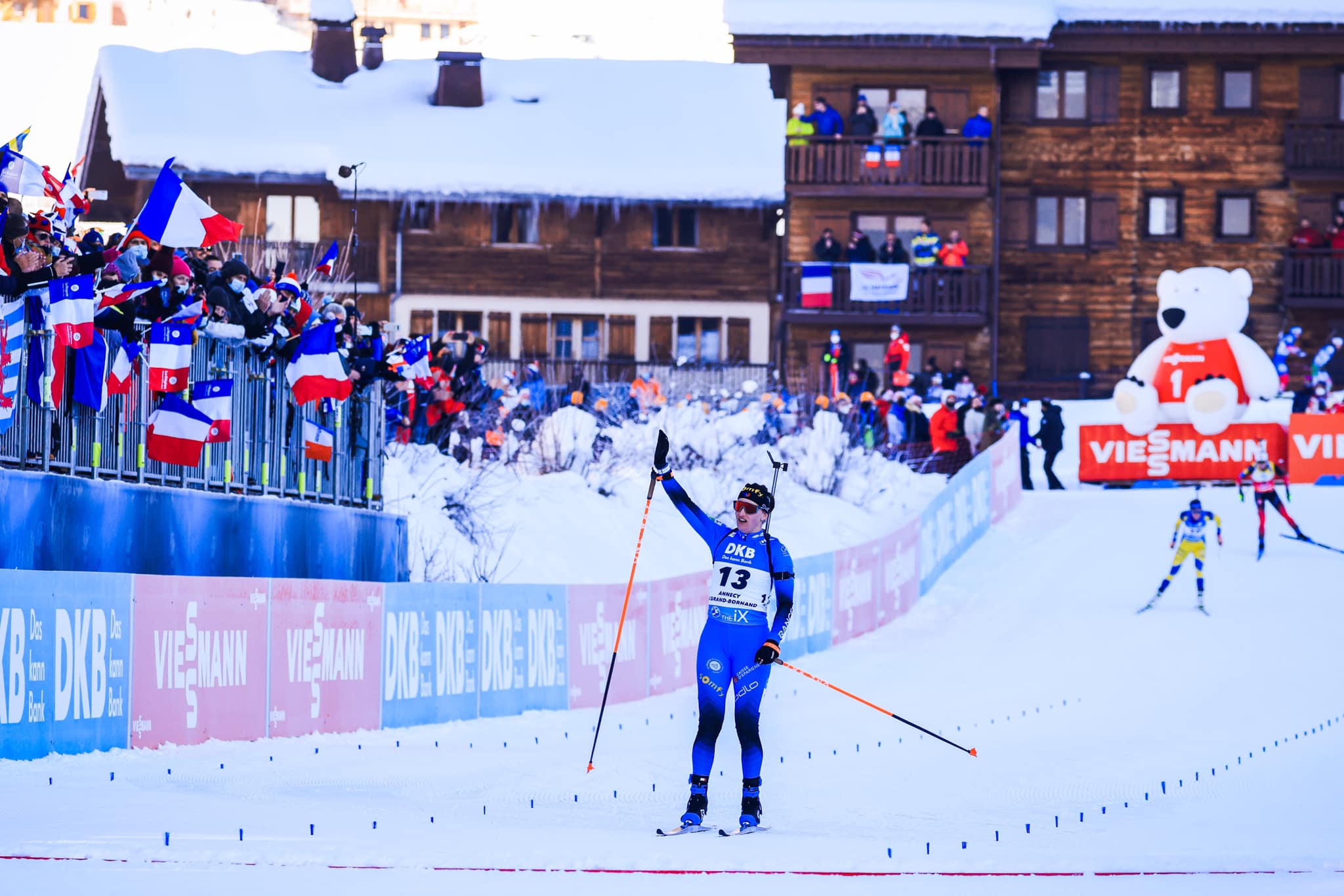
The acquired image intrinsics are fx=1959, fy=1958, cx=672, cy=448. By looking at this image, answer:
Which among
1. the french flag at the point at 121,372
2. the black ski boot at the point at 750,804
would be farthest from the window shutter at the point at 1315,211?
the black ski boot at the point at 750,804

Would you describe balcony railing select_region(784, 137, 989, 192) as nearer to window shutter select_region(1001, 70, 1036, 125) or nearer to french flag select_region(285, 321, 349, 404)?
window shutter select_region(1001, 70, 1036, 125)

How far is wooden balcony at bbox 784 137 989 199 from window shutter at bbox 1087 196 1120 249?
3075 millimetres

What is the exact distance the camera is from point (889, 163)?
135ft

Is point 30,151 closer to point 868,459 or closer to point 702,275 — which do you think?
point 702,275

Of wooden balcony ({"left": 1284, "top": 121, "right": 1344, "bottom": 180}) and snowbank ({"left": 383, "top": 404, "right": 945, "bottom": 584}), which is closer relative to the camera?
snowbank ({"left": 383, "top": 404, "right": 945, "bottom": 584})

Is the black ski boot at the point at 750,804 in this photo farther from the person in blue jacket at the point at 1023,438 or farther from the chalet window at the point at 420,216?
the chalet window at the point at 420,216

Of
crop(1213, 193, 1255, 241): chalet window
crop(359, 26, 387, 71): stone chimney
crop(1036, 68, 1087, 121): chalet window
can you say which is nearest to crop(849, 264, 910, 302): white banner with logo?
crop(1036, 68, 1087, 121): chalet window

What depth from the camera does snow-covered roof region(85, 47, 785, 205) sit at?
42.2 metres

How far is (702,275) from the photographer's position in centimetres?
4431

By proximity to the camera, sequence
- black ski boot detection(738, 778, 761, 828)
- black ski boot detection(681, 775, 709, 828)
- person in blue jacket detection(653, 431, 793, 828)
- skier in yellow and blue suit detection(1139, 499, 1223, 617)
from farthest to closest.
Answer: skier in yellow and blue suit detection(1139, 499, 1223, 617), person in blue jacket detection(653, 431, 793, 828), black ski boot detection(738, 778, 761, 828), black ski boot detection(681, 775, 709, 828)

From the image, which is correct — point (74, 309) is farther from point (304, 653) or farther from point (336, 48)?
point (336, 48)

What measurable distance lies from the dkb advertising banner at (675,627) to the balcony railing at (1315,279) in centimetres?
2576

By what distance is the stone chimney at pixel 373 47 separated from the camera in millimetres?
47031

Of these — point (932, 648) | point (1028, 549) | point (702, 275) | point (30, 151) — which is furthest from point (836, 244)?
point (30, 151)
